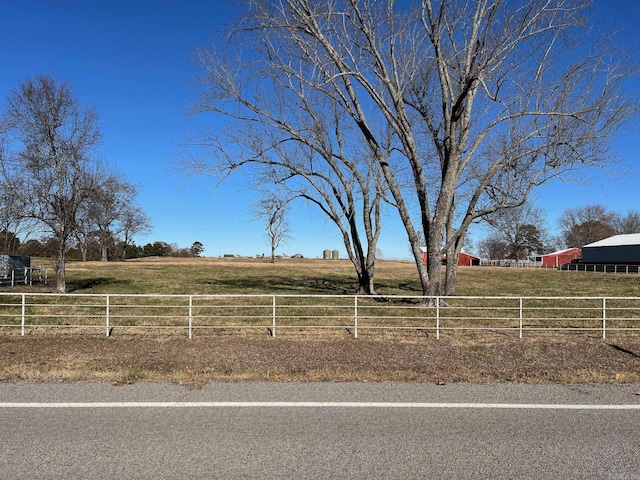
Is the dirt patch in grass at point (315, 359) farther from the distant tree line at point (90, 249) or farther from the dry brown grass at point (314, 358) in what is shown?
the distant tree line at point (90, 249)

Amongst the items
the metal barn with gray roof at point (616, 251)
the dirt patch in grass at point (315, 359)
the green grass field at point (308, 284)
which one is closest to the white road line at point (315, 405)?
the dirt patch in grass at point (315, 359)

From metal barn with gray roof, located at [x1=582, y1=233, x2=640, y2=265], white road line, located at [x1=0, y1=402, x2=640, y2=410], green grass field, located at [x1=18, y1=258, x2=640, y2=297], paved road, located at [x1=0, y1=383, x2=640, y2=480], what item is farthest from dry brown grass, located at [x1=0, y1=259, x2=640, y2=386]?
metal barn with gray roof, located at [x1=582, y1=233, x2=640, y2=265]

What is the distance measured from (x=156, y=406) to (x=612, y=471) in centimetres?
448

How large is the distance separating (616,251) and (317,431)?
8085 centimetres

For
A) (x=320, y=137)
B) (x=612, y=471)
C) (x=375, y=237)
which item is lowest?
(x=612, y=471)

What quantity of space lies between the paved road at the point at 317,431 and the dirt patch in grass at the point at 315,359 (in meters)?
0.55

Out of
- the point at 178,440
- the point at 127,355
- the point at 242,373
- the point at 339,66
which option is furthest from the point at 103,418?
the point at 339,66

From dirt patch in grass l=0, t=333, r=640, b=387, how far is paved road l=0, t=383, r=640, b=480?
551mm

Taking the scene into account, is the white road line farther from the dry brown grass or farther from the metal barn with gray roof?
the metal barn with gray roof

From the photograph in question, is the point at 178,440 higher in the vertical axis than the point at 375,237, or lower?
lower

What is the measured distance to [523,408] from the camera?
17.6ft

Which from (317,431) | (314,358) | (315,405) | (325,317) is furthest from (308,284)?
(317,431)

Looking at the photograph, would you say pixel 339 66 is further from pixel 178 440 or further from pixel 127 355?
pixel 178 440

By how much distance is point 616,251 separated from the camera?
235 ft
